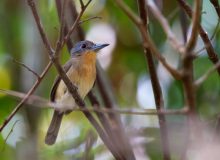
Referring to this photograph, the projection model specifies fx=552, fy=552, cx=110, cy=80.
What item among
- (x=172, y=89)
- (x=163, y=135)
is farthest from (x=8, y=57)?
(x=163, y=135)

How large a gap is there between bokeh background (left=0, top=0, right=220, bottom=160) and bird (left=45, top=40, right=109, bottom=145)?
135mm

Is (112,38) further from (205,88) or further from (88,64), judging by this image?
(205,88)

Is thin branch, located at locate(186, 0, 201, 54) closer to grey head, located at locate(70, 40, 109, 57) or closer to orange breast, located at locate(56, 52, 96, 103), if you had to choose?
orange breast, located at locate(56, 52, 96, 103)

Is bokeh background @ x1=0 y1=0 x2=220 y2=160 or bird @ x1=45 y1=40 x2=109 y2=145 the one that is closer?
bokeh background @ x1=0 y1=0 x2=220 y2=160

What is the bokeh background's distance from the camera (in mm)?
3793

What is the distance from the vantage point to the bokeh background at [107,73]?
3793 millimetres

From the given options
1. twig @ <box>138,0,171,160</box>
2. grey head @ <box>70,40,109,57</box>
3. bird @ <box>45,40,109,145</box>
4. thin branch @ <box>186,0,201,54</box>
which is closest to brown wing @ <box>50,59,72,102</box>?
bird @ <box>45,40,109,145</box>

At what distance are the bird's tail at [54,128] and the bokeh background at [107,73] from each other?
7cm

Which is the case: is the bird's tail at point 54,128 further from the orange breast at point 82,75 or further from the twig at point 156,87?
the twig at point 156,87

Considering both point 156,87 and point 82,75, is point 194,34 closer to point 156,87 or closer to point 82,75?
point 156,87

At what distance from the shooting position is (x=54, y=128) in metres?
4.60

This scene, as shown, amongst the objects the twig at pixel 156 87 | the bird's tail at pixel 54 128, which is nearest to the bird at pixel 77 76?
the bird's tail at pixel 54 128

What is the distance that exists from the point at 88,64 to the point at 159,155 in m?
1.44

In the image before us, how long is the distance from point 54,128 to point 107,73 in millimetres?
1029
